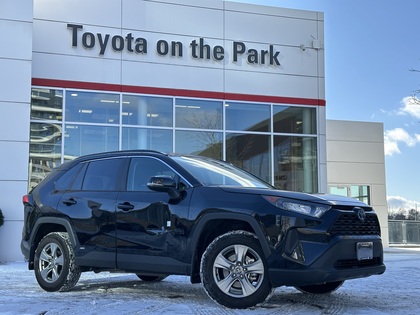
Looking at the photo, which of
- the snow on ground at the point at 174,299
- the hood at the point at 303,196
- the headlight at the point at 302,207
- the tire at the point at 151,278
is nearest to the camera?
the headlight at the point at 302,207

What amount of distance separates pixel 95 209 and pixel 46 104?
28.1 ft

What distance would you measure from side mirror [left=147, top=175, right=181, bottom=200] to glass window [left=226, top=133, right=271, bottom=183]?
989 cm

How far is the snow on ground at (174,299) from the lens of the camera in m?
5.74

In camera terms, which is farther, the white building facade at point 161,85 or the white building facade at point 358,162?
the white building facade at point 358,162

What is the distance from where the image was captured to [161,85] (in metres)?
15.6

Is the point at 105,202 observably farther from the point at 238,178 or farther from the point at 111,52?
the point at 111,52

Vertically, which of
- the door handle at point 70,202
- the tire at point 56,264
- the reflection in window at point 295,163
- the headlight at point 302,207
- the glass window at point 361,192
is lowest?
the tire at point 56,264

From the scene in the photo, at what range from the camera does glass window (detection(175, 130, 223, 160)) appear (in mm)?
15648

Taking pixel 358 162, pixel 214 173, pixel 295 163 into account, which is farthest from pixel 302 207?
pixel 358 162

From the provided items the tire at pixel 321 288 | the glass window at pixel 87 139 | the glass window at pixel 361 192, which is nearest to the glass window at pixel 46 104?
the glass window at pixel 87 139

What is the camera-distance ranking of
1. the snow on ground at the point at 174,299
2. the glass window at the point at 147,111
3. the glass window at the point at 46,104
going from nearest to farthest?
the snow on ground at the point at 174,299, the glass window at the point at 46,104, the glass window at the point at 147,111

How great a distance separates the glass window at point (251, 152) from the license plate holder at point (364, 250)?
1026 cm

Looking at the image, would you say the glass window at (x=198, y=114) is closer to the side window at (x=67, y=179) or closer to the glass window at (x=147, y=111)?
the glass window at (x=147, y=111)

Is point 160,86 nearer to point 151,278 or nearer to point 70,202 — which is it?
point 151,278
